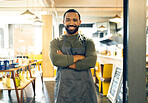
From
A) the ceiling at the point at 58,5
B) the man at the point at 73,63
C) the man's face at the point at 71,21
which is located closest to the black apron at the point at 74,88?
the man at the point at 73,63

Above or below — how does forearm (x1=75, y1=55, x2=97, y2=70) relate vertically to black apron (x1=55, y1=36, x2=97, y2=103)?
above

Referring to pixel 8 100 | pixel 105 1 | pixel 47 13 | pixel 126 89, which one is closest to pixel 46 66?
pixel 47 13

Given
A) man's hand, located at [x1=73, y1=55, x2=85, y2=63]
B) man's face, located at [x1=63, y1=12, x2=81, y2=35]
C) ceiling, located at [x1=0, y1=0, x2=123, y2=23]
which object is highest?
ceiling, located at [x1=0, y1=0, x2=123, y2=23]

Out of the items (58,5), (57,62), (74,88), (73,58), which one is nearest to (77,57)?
(73,58)

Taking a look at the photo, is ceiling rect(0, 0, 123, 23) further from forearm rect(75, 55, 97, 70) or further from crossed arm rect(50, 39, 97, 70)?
forearm rect(75, 55, 97, 70)

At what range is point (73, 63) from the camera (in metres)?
1.65

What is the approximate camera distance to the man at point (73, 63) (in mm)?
1576

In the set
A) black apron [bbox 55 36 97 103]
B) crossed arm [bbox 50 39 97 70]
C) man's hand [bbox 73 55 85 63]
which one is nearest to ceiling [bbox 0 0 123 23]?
crossed arm [bbox 50 39 97 70]

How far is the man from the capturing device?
158 cm

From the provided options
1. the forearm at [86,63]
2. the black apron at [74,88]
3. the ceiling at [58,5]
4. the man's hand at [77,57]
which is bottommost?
the black apron at [74,88]

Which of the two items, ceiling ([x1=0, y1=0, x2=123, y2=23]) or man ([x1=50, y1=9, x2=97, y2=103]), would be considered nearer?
man ([x1=50, y1=9, x2=97, y2=103])

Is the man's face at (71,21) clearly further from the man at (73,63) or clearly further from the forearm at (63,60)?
the forearm at (63,60)

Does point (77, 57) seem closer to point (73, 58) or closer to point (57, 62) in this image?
point (73, 58)

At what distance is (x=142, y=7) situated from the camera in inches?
34.5
